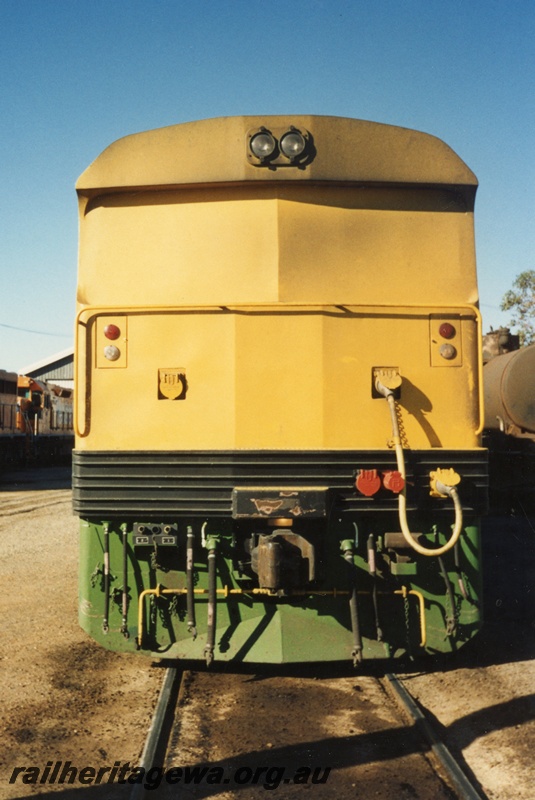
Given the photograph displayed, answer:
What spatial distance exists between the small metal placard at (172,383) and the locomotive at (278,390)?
14 millimetres

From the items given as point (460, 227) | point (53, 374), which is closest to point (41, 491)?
point (460, 227)

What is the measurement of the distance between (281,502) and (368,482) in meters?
0.53

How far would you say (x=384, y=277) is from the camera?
4734mm

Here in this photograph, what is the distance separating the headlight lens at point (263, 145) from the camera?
4.67 m

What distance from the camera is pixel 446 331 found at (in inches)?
184

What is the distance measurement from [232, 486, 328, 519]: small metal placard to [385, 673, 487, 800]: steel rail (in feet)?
4.05

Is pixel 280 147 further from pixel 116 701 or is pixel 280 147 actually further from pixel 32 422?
pixel 32 422

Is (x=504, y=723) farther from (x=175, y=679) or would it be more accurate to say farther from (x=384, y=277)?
(x=384, y=277)

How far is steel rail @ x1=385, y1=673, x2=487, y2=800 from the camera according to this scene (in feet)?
11.1

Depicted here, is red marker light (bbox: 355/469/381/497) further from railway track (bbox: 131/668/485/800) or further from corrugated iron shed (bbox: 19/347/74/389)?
corrugated iron shed (bbox: 19/347/74/389)

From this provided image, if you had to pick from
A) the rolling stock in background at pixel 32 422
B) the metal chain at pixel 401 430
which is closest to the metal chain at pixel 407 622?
the metal chain at pixel 401 430

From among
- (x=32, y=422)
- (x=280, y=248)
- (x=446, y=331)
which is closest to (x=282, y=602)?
(x=446, y=331)

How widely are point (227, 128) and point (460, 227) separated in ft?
5.27

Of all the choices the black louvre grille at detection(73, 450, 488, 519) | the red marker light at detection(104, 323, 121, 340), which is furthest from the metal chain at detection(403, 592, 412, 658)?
the red marker light at detection(104, 323, 121, 340)
